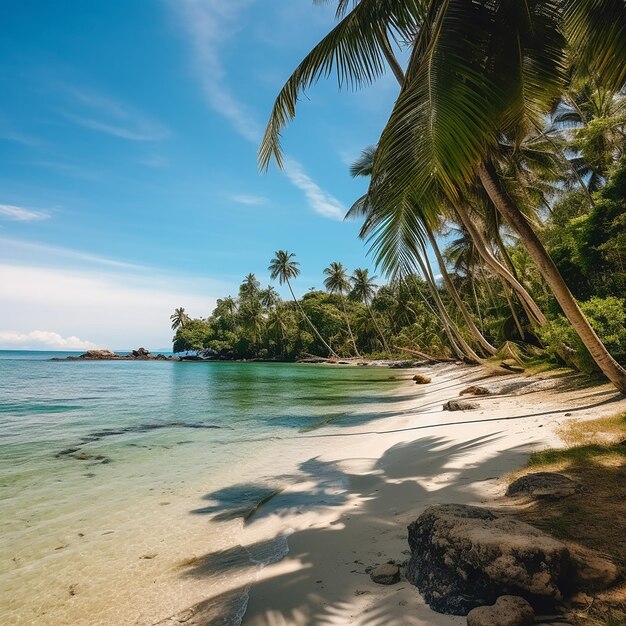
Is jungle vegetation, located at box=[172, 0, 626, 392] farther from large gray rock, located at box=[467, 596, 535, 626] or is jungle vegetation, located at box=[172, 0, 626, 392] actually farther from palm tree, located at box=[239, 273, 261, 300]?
palm tree, located at box=[239, 273, 261, 300]

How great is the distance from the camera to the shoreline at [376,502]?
2.67 metres

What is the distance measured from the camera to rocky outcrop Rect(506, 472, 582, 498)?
357 cm

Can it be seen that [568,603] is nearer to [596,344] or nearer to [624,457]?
[624,457]

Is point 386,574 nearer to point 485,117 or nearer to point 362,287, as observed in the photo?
point 485,117

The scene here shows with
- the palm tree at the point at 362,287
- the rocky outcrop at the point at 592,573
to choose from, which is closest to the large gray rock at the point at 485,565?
the rocky outcrop at the point at 592,573

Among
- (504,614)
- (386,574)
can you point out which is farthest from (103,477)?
(504,614)

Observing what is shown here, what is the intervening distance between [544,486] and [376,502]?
1.74 meters

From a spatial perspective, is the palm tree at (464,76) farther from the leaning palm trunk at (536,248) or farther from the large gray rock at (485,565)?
the large gray rock at (485,565)

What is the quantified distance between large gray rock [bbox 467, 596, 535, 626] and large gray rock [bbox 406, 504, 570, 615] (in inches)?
4.6

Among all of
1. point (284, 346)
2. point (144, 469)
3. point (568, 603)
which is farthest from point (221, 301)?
point (568, 603)

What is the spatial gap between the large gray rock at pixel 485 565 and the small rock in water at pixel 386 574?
0.13m

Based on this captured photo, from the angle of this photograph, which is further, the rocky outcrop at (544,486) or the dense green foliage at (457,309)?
the dense green foliage at (457,309)

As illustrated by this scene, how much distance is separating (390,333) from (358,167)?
4707cm

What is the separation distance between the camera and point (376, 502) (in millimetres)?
4559
